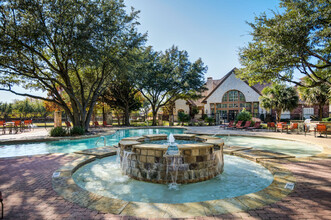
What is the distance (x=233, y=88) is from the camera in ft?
107

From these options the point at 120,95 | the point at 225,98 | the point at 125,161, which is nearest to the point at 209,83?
the point at 225,98

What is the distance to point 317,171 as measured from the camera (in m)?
5.35

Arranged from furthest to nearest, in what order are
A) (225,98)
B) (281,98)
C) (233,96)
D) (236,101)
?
(225,98)
(233,96)
(236,101)
(281,98)

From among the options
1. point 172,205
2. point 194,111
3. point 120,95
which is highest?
point 120,95

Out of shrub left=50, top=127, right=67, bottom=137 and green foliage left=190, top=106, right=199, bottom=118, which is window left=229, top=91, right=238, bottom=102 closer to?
green foliage left=190, top=106, right=199, bottom=118

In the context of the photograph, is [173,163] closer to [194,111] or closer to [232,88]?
[232,88]

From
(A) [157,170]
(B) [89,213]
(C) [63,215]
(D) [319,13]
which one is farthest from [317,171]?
(D) [319,13]

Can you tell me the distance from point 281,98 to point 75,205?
2313cm

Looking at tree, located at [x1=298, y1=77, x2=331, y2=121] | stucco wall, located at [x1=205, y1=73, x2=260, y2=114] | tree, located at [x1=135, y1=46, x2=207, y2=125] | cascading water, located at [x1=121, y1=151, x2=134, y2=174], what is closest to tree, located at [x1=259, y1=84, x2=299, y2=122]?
tree, located at [x1=298, y1=77, x2=331, y2=121]

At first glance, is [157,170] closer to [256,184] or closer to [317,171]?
[256,184]

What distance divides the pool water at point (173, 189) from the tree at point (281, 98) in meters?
17.5

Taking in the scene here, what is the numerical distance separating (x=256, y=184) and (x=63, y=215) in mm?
4811

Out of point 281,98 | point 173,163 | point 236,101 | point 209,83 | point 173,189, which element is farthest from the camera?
point 209,83

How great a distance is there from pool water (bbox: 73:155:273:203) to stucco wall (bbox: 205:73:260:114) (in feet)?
89.1
